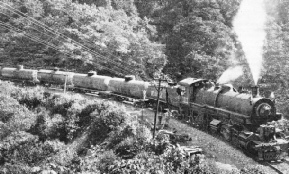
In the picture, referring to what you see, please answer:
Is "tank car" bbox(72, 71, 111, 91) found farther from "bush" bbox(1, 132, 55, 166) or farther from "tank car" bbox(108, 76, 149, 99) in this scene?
"bush" bbox(1, 132, 55, 166)

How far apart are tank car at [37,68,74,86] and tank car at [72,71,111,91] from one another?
0.65m

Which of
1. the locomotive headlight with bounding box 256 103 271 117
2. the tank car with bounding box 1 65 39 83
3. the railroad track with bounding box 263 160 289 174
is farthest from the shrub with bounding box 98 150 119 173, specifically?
the tank car with bounding box 1 65 39 83

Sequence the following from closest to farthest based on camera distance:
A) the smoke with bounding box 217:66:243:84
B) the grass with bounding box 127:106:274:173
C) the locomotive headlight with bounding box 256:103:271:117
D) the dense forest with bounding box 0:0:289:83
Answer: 1. the grass with bounding box 127:106:274:173
2. the locomotive headlight with bounding box 256:103:271:117
3. the smoke with bounding box 217:66:243:84
4. the dense forest with bounding box 0:0:289:83

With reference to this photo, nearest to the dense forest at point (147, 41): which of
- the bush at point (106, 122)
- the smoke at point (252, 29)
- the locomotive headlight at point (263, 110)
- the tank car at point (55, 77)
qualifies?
the smoke at point (252, 29)

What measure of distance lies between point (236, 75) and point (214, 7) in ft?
33.4

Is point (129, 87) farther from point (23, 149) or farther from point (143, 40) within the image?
point (23, 149)

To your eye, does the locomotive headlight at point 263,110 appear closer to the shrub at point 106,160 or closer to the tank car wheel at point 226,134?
the tank car wheel at point 226,134

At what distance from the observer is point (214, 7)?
35.6 metres

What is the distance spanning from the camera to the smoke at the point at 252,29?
27.8m

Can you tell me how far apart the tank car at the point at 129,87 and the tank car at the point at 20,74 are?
1107 cm

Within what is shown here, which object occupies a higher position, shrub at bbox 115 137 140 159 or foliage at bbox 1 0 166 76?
foliage at bbox 1 0 166 76

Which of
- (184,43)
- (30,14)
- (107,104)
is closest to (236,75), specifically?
(184,43)

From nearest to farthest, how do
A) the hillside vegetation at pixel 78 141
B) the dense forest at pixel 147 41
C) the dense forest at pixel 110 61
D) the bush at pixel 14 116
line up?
1. the hillside vegetation at pixel 78 141
2. the dense forest at pixel 110 61
3. the bush at pixel 14 116
4. the dense forest at pixel 147 41

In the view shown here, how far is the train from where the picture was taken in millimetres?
15797
